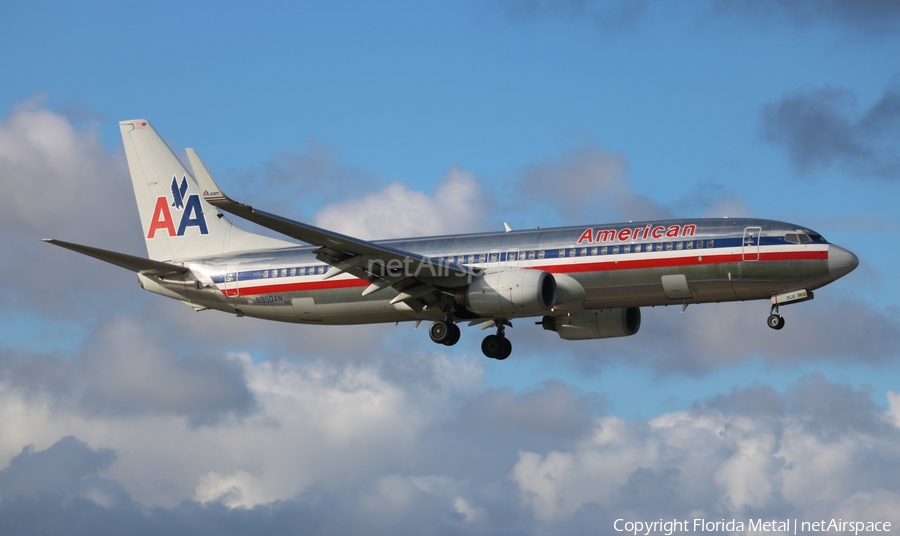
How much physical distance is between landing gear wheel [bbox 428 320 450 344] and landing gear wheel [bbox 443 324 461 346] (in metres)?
0.05

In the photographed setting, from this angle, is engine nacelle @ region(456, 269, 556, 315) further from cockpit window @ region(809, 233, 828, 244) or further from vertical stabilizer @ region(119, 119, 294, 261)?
vertical stabilizer @ region(119, 119, 294, 261)

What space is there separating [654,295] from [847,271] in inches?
296

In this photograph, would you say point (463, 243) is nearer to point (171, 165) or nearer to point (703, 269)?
point (703, 269)

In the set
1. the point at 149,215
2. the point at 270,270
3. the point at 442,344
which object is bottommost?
the point at 442,344

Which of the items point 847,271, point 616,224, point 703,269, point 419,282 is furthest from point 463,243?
point 847,271

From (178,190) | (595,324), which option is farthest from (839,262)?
(178,190)

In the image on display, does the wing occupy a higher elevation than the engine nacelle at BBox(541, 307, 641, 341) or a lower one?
lower

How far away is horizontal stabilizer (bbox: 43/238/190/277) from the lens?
161 feet

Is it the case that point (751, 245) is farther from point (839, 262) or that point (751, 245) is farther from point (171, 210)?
point (171, 210)

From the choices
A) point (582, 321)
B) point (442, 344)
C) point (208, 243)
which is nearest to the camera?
point (442, 344)

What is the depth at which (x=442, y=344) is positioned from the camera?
173 feet

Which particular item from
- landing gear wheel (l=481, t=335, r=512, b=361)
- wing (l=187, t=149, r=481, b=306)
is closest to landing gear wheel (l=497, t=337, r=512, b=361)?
landing gear wheel (l=481, t=335, r=512, b=361)

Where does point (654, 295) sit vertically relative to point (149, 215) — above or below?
below

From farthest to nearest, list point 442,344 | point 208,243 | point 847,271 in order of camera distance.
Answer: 1. point 208,243
2. point 442,344
3. point 847,271
